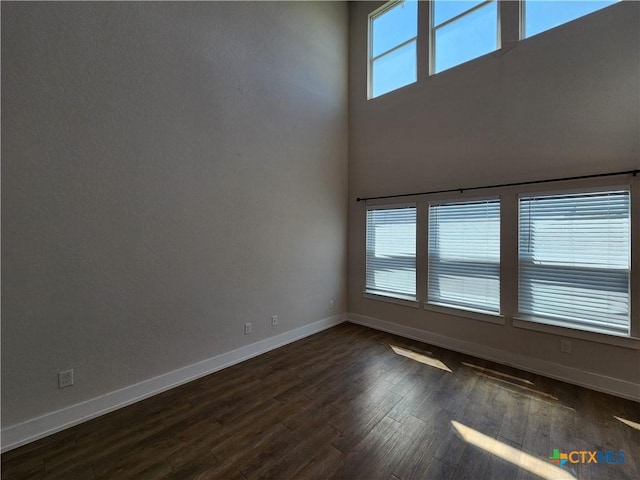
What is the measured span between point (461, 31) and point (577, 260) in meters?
3.14

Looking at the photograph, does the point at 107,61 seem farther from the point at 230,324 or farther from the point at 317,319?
the point at 317,319

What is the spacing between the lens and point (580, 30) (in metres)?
2.72

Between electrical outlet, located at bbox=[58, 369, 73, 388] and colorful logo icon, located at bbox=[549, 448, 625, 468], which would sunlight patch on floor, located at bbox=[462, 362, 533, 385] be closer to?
colorful logo icon, located at bbox=[549, 448, 625, 468]

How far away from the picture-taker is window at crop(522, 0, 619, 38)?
2693 mm

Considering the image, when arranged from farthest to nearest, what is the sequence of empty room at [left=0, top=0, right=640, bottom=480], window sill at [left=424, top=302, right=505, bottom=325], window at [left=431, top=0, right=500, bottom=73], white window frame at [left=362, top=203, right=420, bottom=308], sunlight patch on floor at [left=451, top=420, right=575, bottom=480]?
white window frame at [left=362, top=203, right=420, bottom=308]
window at [left=431, top=0, right=500, bottom=73]
window sill at [left=424, top=302, right=505, bottom=325]
empty room at [left=0, top=0, right=640, bottom=480]
sunlight patch on floor at [left=451, top=420, right=575, bottom=480]

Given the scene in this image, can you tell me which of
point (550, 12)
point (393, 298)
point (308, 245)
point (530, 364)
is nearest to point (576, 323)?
point (530, 364)

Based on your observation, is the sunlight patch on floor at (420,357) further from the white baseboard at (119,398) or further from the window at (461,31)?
the window at (461,31)

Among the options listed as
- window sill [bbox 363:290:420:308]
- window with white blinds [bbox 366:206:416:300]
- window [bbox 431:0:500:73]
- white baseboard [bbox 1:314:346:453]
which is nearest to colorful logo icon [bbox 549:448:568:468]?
window sill [bbox 363:290:420:308]

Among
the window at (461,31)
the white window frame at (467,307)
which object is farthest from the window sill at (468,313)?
the window at (461,31)

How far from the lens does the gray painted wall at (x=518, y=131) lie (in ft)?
8.36

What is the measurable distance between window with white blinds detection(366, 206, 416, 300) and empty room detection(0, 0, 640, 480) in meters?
0.03

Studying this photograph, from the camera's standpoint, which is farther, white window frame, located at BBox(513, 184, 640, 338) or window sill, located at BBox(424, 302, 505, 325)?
window sill, located at BBox(424, 302, 505, 325)

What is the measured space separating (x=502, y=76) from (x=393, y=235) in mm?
2319

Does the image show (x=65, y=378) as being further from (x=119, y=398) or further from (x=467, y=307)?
(x=467, y=307)
